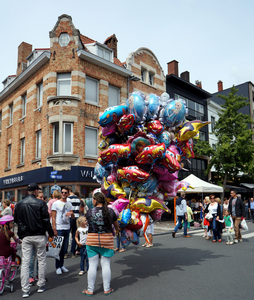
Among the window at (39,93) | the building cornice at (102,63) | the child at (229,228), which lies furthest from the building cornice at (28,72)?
the child at (229,228)

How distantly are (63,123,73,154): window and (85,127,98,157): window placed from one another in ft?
3.32

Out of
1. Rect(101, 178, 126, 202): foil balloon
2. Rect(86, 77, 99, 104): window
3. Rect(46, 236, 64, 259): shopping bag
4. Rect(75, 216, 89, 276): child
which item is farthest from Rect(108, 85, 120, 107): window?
Rect(46, 236, 64, 259): shopping bag

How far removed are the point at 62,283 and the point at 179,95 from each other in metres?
21.1

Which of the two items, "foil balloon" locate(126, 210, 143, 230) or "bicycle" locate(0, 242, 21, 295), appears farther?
"foil balloon" locate(126, 210, 143, 230)

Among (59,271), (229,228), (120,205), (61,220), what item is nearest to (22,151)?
(61,220)

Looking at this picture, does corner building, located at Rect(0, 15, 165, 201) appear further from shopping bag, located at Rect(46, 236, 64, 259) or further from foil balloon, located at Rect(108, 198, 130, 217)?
foil balloon, located at Rect(108, 198, 130, 217)

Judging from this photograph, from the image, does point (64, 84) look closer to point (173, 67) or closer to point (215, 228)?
point (215, 228)

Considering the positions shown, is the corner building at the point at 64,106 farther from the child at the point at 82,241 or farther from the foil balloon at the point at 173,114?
the foil balloon at the point at 173,114

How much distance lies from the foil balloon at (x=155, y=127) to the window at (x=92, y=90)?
35.0 ft

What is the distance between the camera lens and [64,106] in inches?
587

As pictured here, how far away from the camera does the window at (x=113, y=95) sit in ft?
56.3

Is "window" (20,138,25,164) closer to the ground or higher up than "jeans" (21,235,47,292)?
higher up

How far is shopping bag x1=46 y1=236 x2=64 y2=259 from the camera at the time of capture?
5.30 meters

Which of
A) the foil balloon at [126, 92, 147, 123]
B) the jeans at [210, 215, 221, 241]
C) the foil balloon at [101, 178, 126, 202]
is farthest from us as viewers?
the jeans at [210, 215, 221, 241]
